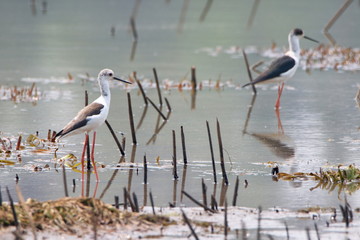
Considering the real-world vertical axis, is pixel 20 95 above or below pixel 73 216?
above

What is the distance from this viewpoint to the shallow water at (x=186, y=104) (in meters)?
8.82

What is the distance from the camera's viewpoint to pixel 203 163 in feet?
32.1

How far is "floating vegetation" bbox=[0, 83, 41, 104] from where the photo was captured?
14.9 metres

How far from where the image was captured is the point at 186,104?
14.7 metres

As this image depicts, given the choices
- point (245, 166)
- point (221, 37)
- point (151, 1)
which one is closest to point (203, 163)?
point (245, 166)

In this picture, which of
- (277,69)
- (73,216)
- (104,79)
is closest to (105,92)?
(104,79)

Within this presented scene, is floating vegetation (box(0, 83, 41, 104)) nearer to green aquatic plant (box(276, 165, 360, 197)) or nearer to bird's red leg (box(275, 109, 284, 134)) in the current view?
bird's red leg (box(275, 109, 284, 134))

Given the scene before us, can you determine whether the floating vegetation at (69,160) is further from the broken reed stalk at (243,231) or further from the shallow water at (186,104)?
the broken reed stalk at (243,231)

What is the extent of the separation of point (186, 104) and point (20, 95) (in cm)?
317

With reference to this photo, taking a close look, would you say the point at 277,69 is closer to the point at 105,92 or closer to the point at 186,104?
the point at 186,104

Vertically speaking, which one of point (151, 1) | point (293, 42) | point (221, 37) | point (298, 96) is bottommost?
point (298, 96)

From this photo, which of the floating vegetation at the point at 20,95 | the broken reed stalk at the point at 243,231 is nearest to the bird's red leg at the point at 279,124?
the floating vegetation at the point at 20,95

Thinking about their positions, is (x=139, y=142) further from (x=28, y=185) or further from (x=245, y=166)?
(x=28, y=185)

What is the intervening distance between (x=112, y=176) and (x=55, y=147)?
1819 millimetres
